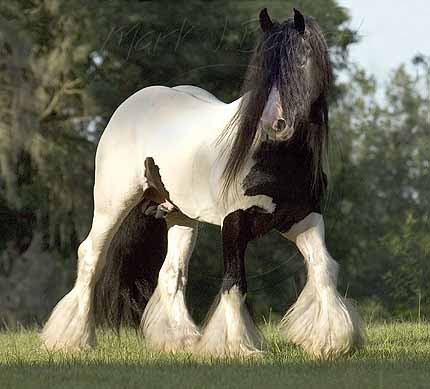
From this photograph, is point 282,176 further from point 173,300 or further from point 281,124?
point 173,300

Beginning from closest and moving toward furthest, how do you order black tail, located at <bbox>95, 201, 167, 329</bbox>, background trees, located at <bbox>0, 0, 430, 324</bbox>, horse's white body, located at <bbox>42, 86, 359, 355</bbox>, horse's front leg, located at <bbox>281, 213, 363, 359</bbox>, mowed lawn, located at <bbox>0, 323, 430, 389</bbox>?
mowed lawn, located at <bbox>0, 323, 430, 389</bbox>, horse's front leg, located at <bbox>281, 213, 363, 359</bbox>, horse's white body, located at <bbox>42, 86, 359, 355</bbox>, black tail, located at <bbox>95, 201, 167, 329</bbox>, background trees, located at <bbox>0, 0, 430, 324</bbox>

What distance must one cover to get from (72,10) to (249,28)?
7.81 feet

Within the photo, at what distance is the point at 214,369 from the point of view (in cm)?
572

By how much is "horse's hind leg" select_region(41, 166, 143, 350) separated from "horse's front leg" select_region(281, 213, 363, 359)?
1567 mm

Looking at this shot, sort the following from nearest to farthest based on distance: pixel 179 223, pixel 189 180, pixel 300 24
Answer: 1. pixel 300 24
2. pixel 189 180
3. pixel 179 223

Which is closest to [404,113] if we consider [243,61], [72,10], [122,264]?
[243,61]

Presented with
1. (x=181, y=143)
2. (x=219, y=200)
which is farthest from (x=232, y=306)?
(x=181, y=143)

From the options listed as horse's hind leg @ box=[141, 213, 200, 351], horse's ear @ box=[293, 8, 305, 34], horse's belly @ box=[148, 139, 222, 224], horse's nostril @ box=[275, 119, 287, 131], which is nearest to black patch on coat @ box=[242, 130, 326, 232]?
horse's nostril @ box=[275, 119, 287, 131]

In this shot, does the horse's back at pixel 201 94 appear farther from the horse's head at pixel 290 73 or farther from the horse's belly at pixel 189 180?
the horse's head at pixel 290 73

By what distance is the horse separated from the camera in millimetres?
6266

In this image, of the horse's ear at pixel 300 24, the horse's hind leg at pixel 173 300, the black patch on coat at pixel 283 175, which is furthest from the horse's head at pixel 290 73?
the horse's hind leg at pixel 173 300

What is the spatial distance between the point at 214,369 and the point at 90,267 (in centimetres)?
247

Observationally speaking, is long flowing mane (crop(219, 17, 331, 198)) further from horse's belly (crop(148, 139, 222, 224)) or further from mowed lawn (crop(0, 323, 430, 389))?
→ mowed lawn (crop(0, 323, 430, 389))

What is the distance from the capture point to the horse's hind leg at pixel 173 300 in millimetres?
7781
